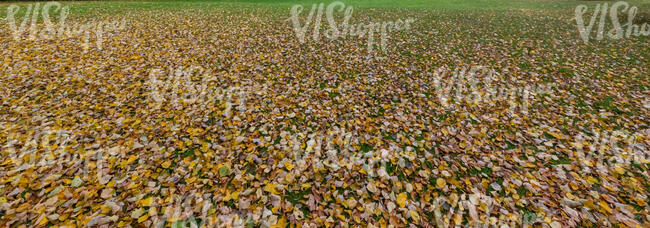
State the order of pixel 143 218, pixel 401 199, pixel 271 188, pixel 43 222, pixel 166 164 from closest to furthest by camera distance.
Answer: pixel 43 222 → pixel 143 218 → pixel 401 199 → pixel 271 188 → pixel 166 164

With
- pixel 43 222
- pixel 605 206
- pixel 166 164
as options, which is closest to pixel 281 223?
pixel 166 164

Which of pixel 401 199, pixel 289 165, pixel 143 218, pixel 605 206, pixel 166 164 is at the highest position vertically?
pixel 166 164

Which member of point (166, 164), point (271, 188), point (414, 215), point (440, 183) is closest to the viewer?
point (414, 215)

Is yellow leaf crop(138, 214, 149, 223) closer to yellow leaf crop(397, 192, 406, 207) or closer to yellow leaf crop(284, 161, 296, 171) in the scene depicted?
yellow leaf crop(284, 161, 296, 171)

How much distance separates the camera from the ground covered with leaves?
3.53 metres

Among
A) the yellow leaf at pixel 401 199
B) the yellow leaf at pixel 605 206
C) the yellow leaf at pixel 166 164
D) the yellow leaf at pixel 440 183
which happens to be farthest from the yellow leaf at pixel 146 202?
the yellow leaf at pixel 605 206

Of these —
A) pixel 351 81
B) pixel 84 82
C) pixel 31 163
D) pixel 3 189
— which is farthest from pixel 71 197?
pixel 351 81

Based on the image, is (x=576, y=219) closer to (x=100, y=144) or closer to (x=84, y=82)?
(x=100, y=144)

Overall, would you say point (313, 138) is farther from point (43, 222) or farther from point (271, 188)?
point (43, 222)

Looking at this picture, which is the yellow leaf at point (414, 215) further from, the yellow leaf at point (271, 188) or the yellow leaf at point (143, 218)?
the yellow leaf at point (143, 218)

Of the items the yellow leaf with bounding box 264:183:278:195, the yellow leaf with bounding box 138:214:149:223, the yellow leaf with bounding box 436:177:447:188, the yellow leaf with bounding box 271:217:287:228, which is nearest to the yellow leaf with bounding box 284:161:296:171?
the yellow leaf with bounding box 264:183:278:195

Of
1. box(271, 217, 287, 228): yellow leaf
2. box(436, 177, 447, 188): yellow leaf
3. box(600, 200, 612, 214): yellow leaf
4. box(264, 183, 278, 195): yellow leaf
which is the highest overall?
box(264, 183, 278, 195): yellow leaf

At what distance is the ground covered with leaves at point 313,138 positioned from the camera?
353cm

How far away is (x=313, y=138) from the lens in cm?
477
